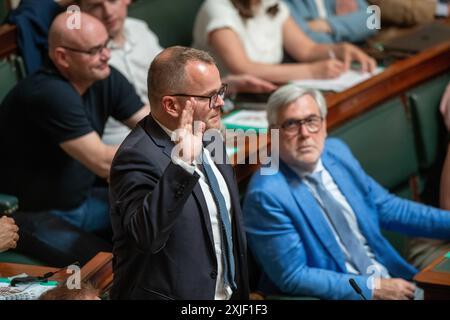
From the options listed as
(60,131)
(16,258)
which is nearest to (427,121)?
(60,131)

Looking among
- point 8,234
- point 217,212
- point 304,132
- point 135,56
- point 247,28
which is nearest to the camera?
point 217,212

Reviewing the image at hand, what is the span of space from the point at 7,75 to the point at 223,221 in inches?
43.8

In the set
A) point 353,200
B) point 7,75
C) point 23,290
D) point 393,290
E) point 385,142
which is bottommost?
point 393,290

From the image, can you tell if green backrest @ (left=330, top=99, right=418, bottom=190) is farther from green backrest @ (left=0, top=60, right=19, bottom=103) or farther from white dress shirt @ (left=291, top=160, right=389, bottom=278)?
green backrest @ (left=0, top=60, right=19, bottom=103)

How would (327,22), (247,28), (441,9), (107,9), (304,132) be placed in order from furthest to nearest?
1. (441,9)
2. (327,22)
3. (247,28)
4. (107,9)
5. (304,132)

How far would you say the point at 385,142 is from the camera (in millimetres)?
3033

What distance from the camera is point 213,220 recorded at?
5.78 ft

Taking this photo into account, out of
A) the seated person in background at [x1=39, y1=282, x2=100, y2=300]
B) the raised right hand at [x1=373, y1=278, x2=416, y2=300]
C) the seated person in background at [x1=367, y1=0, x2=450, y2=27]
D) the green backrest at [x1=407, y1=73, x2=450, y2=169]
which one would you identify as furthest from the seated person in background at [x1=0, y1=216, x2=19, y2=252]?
the seated person in background at [x1=367, y1=0, x2=450, y2=27]

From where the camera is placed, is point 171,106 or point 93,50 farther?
point 93,50

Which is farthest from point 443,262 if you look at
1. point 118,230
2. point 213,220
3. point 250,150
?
point 118,230

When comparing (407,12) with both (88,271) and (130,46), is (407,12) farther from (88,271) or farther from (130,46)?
(88,271)

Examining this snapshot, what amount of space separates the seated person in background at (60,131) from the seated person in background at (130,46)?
36 centimetres
